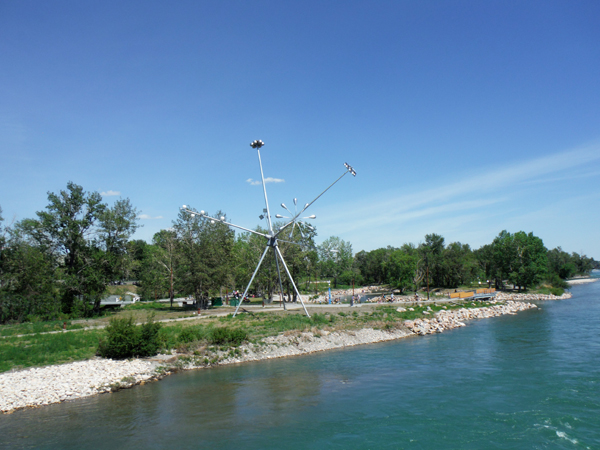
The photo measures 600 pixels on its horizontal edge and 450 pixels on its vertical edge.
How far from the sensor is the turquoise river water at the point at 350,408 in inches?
539

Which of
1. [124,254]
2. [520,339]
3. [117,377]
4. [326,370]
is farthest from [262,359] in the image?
[124,254]

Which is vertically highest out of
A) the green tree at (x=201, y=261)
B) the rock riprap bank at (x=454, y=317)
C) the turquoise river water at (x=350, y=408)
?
the green tree at (x=201, y=261)

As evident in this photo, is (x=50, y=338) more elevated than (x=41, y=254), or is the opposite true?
(x=41, y=254)

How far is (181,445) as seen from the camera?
531 inches

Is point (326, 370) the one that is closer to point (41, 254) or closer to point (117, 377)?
point (117, 377)

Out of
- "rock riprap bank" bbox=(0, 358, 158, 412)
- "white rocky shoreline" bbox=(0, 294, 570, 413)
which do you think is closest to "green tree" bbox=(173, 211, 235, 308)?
"white rocky shoreline" bbox=(0, 294, 570, 413)

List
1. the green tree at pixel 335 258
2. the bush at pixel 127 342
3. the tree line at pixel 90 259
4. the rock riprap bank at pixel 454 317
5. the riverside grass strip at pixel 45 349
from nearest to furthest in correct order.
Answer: the riverside grass strip at pixel 45 349 < the bush at pixel 127 342 < the rock riprap bank at pixel 454 317 < the tree line at pixel 90 259 < the green tree at pixel 335 258

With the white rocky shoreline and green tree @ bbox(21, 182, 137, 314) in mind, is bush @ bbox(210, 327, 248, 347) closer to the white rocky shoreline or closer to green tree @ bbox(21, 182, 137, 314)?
the white rocky shoreline

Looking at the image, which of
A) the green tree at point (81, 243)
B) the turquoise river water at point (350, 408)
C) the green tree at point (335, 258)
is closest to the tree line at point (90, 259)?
the green tree at point (81, 243)

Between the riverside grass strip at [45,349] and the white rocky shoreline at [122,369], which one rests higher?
the riverside grass strip at [45,349]

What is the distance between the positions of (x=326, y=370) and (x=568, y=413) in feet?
38.0

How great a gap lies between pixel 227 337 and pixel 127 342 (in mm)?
6384

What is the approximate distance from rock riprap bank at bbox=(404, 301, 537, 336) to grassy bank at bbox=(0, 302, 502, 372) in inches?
68.6

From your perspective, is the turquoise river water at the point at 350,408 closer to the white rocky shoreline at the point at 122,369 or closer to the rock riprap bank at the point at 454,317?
the white rocky shoreline at the point at 122,369
